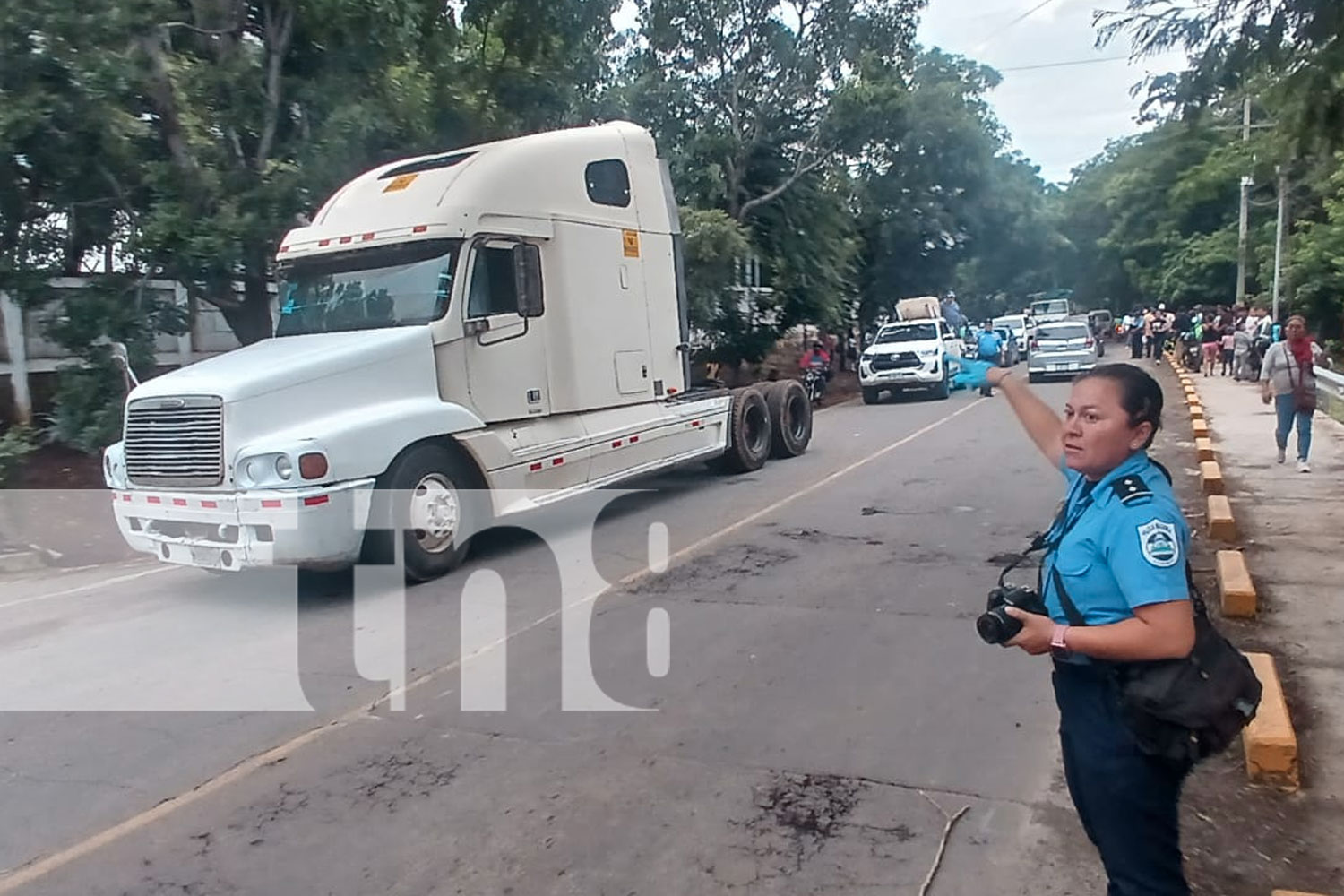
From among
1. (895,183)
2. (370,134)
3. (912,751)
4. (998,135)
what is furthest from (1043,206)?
(912,751)

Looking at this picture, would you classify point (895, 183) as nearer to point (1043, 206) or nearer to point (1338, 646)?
point (1043, 206)

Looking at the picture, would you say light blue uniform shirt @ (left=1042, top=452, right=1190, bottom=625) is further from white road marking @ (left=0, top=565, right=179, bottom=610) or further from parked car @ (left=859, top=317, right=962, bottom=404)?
parked car @ (left=859, top=317, right=962, bottom=404)

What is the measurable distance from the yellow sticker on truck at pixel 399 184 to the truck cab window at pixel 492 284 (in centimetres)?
100

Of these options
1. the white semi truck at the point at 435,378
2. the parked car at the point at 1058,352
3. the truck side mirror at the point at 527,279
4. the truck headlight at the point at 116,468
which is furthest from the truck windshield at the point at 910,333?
the truck headlight at the point at 116,468

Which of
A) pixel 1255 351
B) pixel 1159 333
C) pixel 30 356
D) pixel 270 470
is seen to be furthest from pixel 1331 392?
pixel 1159 333

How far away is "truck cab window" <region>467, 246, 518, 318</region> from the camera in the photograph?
891 centimetres

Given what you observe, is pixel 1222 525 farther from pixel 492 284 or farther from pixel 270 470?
pixel 270 470

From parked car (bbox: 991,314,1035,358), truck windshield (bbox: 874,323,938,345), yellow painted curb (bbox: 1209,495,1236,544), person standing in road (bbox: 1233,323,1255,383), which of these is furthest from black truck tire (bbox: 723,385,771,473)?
parked car (bbox: 991,314,1035,358)

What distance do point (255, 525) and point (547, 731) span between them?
3.18 m

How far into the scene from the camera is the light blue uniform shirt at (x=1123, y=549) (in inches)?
96.4

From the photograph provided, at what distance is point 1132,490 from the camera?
8.39ft

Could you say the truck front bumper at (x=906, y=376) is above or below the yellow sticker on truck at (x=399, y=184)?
below

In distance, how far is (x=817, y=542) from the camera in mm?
9203

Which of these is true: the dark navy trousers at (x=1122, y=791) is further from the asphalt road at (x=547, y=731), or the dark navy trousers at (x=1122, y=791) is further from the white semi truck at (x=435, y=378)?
the white semi truck at (x=435, y=378)
